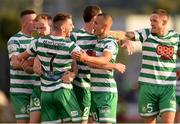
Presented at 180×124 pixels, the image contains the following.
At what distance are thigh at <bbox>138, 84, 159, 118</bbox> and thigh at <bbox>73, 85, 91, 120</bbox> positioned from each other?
102 centimetres

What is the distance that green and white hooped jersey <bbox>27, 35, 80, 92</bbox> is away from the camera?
17422 mm

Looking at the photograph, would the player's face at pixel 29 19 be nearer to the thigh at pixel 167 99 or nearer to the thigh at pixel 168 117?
the thigh at pixel 167 99

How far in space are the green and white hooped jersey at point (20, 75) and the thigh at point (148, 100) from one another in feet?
6.52

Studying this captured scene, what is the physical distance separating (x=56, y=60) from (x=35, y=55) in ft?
2.41

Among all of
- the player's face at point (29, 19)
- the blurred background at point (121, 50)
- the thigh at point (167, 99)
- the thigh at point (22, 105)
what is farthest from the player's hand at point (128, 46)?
the blurred background at point (121, 50)

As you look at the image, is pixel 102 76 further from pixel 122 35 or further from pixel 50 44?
pixel 50 44

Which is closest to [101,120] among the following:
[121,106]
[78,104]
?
[78,104]

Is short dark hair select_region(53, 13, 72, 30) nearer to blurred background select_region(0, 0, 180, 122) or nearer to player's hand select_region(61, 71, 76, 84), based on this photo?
player's hand select_region(61, 71, 76, 84)

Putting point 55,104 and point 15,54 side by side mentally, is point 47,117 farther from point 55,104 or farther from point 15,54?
point 15,54

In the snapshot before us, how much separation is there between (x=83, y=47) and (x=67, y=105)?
4.17 ft

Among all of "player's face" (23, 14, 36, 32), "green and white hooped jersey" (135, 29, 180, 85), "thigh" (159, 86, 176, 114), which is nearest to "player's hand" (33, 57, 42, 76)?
"player's face" (23, 14, 36, 32)

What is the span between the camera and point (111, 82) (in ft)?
59.8

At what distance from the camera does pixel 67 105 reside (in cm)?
1772

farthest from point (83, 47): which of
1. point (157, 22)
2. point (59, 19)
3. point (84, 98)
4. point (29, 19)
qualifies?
point (29, 19)
